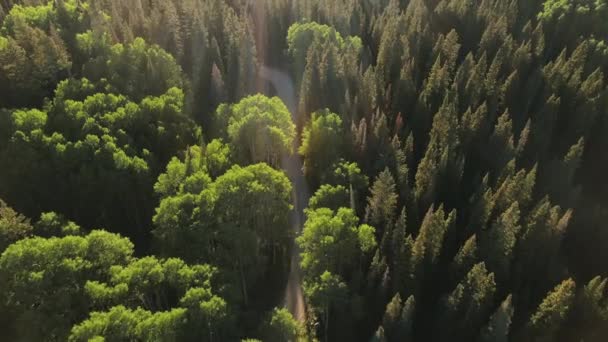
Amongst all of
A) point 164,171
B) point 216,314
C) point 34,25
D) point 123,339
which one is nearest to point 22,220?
point 164,171

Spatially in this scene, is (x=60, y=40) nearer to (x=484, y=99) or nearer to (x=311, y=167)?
(x=311, y=167)

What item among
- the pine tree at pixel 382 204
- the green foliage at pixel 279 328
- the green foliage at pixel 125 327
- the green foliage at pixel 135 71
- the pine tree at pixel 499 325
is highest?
the green foliage at pixel 135 71

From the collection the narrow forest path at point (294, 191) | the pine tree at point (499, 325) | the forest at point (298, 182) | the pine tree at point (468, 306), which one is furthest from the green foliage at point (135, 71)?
the pine tree at point (499, 325)

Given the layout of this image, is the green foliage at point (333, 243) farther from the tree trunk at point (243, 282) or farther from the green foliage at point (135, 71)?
the green foliage at point (135, 71)

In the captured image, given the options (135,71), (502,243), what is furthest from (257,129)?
(502,243)

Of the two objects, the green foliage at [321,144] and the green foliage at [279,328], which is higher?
the green foliage at [321,144]

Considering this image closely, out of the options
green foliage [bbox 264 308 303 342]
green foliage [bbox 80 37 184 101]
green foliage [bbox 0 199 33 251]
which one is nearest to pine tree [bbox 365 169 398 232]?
green foliage [bbox 264 308 303 342]
